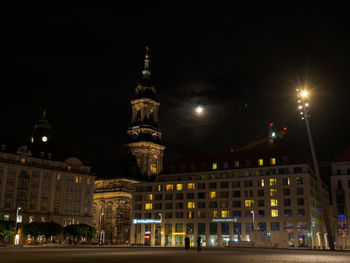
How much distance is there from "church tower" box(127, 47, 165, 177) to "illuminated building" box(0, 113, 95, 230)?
41676 mm

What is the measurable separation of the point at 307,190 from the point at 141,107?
9302cm

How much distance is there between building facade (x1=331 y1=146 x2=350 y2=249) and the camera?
105m

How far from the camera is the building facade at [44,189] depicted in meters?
110

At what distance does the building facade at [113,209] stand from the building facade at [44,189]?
30145 millimetres

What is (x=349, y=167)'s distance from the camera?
110 meters

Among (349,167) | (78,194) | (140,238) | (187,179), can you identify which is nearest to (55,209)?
(78,194)

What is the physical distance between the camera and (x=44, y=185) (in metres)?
118

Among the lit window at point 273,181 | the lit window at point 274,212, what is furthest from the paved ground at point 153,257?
the lit window at point 273,181

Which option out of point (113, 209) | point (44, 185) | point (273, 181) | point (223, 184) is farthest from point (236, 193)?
point (113, 209)

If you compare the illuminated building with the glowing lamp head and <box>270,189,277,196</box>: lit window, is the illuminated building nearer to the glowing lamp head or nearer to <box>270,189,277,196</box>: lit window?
<box>270,189,277,196</box>: lit window

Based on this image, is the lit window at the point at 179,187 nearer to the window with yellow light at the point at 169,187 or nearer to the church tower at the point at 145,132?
the window with yellow light at the point at 169,187

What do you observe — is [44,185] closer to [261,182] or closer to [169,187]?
[169,187]

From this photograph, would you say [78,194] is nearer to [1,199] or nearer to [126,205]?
[1,199]

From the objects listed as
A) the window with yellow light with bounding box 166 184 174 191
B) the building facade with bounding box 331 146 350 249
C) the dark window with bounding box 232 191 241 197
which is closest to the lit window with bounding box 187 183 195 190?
the window with yellow light with bounding box 166 184 174 191
